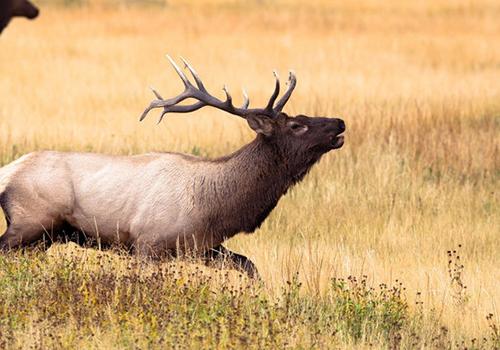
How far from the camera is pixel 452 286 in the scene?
7672 millimetres

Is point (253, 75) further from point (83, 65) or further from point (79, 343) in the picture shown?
point (79, 343)

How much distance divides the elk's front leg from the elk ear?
820mm

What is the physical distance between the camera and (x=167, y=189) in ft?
27.4

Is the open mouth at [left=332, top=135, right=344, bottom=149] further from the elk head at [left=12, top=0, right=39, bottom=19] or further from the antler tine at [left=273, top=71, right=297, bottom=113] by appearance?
the elk head at [left=12, top=0, right=39, bottom=19]

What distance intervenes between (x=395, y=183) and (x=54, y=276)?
4.77 meters

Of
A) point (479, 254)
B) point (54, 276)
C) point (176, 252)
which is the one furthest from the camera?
point (479, 254)

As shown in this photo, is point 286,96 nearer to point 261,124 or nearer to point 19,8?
point 261,124

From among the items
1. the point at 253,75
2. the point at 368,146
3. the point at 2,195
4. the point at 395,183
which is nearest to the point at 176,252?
the point at 2,195

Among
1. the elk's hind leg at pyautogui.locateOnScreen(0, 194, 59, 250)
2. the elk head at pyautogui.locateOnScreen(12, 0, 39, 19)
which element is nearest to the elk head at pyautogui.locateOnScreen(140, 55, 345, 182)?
the elk's hind leg at pyautogui.locateOnScreen(0, 194, 59, 250)

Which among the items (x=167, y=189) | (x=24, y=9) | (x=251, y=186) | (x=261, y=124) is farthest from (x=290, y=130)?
(x=24, y=9)

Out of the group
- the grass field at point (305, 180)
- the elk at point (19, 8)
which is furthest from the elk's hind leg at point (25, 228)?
the elk at point (19, 8)

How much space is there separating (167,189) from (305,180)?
2933 mm

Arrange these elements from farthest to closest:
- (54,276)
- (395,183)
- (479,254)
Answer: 1. (395,183)
2. (479,254)
3. (54,276)

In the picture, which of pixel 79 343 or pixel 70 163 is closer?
pixel 79 343
